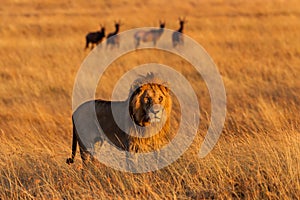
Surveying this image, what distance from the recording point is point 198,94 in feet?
41.4

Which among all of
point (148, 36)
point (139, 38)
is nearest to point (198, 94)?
point (139, 38)

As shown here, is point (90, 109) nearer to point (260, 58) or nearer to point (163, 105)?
point (163, 105)

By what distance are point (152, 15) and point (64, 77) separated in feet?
59.1

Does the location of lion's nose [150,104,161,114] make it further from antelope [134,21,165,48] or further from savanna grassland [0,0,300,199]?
→ antelope [134,21,165,48]

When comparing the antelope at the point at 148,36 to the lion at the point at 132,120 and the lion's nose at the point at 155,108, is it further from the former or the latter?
the lion's nose at the point at 155,108

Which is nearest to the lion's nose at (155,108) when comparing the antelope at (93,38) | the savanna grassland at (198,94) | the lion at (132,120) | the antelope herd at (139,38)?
the lion at (132,120)

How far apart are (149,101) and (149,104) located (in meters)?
0.03

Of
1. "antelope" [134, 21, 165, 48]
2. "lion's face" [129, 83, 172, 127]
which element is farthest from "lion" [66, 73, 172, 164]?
"antelope" [134, 21, 165, 48]

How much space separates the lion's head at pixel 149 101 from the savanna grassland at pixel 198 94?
488mm

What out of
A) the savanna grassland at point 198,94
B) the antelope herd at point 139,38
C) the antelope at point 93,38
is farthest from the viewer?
the antelope at point 93,38

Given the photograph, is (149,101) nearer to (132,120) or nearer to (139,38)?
(132,120)

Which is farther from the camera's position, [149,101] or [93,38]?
[93,38]

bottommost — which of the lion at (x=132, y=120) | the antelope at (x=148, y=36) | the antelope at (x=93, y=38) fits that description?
the lion at (x=132, y=120)

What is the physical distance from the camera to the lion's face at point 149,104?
516 centimetres
